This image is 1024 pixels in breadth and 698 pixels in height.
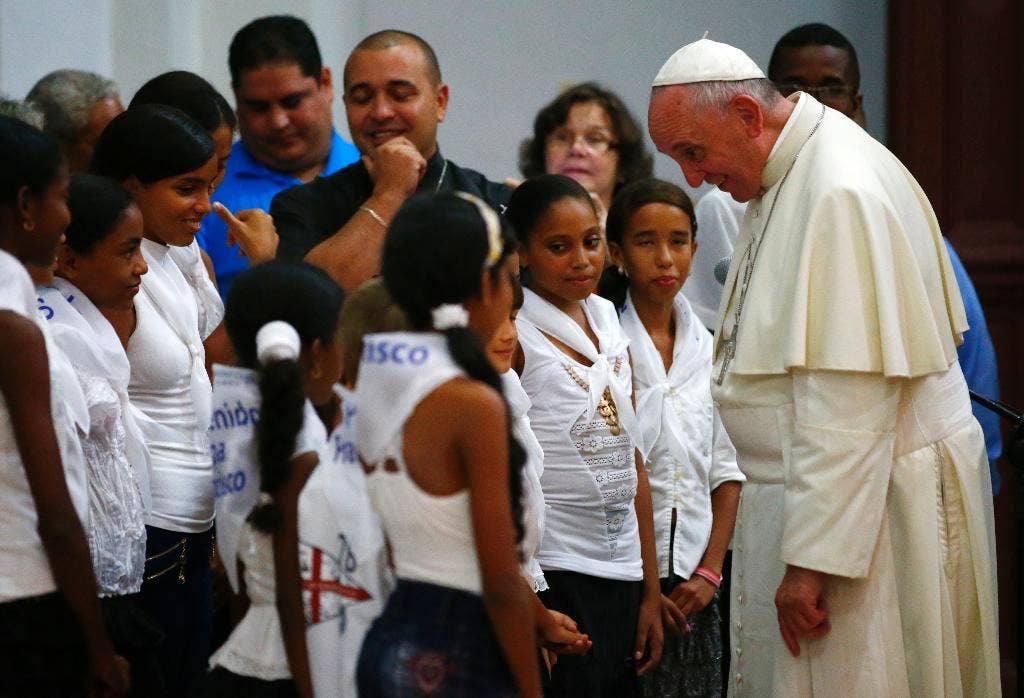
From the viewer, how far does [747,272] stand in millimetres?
3389

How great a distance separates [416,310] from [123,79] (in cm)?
367

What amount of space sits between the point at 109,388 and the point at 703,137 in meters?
1.38

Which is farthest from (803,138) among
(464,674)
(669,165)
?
(669,165)

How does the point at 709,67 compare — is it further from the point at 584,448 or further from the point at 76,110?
the point at 76,110

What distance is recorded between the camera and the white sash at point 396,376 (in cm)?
238

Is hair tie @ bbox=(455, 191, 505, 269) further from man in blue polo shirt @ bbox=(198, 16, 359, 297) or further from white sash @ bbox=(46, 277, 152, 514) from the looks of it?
man in blue polo shirt @ bbox=(198, 16, 359, 297)

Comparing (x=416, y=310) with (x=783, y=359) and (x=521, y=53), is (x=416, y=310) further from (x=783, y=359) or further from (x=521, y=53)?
(x=521, y=53)

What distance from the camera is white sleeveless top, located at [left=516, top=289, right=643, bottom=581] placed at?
3676mm

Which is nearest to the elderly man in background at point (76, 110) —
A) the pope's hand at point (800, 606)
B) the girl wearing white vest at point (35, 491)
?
the girl wearing white vest at point (35, 491)

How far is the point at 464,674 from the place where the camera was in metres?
2.39

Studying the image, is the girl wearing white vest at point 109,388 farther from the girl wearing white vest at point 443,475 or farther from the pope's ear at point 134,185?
the girl wearing white vest at point 443,475

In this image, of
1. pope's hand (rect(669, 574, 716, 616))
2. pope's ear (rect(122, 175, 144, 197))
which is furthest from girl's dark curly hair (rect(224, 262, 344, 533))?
pope's hand (rect(669, 574, 716, 616))

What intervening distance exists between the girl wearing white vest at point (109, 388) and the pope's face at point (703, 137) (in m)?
1.17

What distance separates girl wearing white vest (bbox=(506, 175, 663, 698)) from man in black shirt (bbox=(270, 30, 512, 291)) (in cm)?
29
